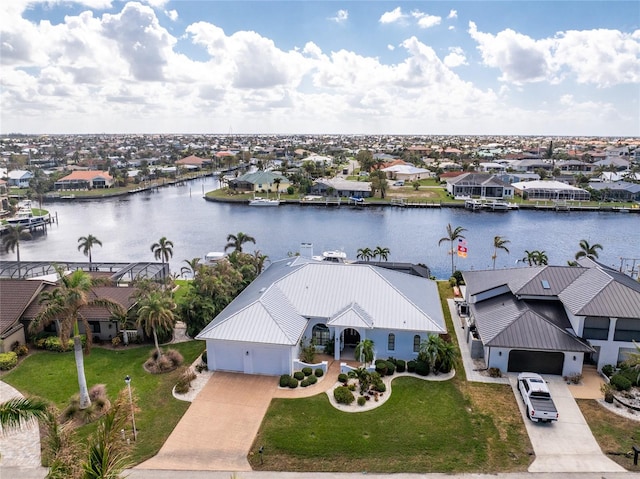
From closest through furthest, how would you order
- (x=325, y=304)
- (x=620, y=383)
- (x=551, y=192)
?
(x=620, y=383)
(x=325, y=304)
(x=551, y=192)

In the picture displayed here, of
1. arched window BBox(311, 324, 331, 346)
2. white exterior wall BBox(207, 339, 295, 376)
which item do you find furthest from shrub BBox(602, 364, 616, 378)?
white exterior wall BBox(207, 339, 295, 376)

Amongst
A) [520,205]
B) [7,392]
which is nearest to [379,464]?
[7,392]

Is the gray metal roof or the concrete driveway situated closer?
the concrete driveway

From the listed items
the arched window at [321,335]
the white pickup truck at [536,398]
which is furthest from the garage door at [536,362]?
the arched window at [321,335]

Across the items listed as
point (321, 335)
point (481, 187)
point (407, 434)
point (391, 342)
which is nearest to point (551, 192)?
point (481, 187)

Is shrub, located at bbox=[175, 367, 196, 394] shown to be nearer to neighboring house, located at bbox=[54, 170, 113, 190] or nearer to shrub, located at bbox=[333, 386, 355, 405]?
shrub, located at bbox=[333, 386, 355, 405]

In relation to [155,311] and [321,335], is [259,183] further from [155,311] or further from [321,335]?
[155,311]
